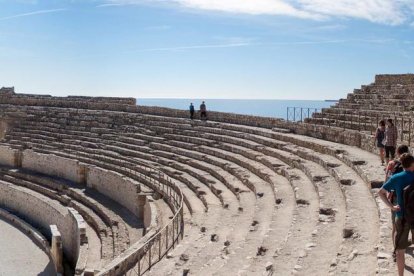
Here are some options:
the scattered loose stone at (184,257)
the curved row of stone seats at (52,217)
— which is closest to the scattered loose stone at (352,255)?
the scattered loose stone at (184,257)

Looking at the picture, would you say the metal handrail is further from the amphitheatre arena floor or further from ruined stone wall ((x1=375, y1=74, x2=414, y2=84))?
ruined stone wall ((x1=375, y1=74, x2=414, y2=84))

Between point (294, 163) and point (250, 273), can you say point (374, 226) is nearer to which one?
point (250, 273)

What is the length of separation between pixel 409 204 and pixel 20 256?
14.3 meters

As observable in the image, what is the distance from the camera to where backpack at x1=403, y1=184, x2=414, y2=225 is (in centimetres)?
529

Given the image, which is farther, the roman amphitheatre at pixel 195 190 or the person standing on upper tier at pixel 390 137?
the person standing on upper tier at pixel 390 137

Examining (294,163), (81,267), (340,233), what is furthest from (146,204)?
(340,233)

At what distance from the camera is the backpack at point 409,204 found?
17.4ft

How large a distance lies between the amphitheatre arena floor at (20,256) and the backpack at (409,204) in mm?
12250

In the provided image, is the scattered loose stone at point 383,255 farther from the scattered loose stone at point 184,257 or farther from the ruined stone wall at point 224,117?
the ruined stone wall at point 224,117

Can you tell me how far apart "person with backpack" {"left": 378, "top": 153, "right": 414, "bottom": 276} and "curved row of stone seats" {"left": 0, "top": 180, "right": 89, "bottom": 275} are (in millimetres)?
8449

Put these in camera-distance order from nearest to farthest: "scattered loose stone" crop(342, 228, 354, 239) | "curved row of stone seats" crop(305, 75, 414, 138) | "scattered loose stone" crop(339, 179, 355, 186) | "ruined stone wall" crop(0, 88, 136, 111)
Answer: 1. "scattered loose stone" crop(342, 228, 354, 239)
2. "scattered loose stone" crop(339, 179, 355, 186)
3. "curved row of stone seats" crop(305, 75, 414, 138)
4. "ruined stone wall" crop(0, 88, 136, 111)

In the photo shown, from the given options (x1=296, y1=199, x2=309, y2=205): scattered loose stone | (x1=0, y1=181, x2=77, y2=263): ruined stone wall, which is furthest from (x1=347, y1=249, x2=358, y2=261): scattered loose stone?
(x1=0, y1=181, x2=77, y2=263): ruined stone wall

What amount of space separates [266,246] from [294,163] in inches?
243

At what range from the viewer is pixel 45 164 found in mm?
23203
